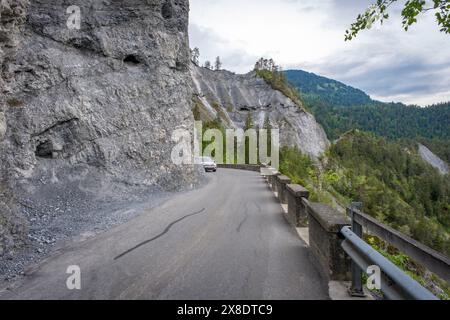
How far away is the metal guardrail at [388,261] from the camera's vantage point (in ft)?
8.80

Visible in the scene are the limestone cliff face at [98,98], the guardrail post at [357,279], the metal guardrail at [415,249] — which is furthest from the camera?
the limestone cliff face at [98,98]

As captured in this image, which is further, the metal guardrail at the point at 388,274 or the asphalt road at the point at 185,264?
the asphalt road at the point at 185,264

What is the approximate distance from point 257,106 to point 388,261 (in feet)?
378

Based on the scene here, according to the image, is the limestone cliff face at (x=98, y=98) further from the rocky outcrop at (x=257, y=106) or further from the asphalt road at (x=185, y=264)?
the rocky outcrop at (x=257, y=106)

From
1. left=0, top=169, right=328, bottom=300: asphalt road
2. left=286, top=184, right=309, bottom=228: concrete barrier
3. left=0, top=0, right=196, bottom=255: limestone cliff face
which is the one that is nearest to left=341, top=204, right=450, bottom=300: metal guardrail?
left=0, top=169, right=328, bottom=300: asphalt road

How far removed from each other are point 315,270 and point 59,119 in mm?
13115

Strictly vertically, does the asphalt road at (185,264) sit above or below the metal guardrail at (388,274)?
below

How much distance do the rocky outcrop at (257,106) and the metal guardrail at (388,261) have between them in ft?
304

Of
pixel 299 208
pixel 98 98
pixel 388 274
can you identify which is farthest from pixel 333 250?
pixel 98 98

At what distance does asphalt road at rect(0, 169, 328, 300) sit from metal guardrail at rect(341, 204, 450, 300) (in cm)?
86

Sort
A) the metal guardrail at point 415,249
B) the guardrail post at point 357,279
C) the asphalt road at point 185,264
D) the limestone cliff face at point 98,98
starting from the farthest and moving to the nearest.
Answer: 1. the limestone cliff face at point 98,98
2. the asphalt road at point 185,264
3. the guardrail post at point 357,279
4. the metal guardrail at point 415,249

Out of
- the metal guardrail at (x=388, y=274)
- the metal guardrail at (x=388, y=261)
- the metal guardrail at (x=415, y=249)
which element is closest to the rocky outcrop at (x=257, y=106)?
the metal guardrail at (x=388, y=261)

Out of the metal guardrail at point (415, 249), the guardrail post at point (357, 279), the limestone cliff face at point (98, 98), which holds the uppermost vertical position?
the limestone cliff face at point (98, 98)

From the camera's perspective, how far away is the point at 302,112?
112875mm
